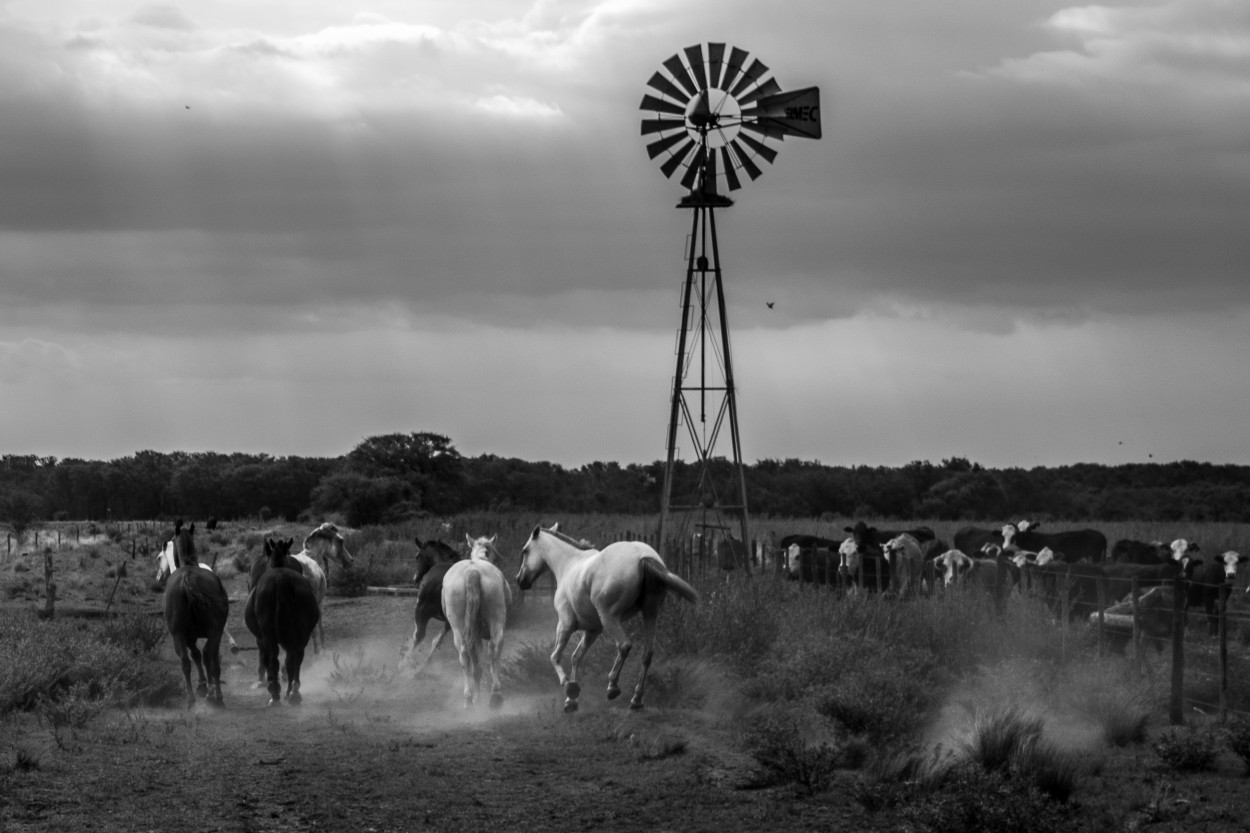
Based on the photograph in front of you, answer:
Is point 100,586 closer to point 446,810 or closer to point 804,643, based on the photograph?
point 804,643

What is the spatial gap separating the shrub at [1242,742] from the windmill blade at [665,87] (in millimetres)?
16043

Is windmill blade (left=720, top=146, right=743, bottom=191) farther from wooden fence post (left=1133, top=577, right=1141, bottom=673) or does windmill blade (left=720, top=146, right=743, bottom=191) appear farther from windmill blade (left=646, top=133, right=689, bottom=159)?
wooden fence post (left=1133, top=577, right=1141, bottom=673)

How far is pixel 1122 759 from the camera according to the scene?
1311 cm

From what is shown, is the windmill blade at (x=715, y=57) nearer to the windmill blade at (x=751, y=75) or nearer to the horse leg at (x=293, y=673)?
the windmill blade at (x=751, y=75)

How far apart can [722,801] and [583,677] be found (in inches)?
226

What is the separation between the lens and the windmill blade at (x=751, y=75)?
25141 millimetres

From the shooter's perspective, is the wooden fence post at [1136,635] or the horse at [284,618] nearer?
the horse at [284,618]

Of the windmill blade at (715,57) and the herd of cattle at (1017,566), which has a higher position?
the windmill blade at (715,57)

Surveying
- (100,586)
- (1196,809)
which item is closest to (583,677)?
(1196,809)

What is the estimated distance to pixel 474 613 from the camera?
52.3ft

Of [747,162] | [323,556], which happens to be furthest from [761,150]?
[323,556]

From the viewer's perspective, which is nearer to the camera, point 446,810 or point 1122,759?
point 446,810

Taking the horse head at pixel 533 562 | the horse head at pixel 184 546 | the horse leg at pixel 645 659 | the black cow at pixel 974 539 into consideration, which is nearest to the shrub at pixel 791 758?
the horse leg at pixel 645 659

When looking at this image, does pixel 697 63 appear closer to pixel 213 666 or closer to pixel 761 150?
pixel 761 150
